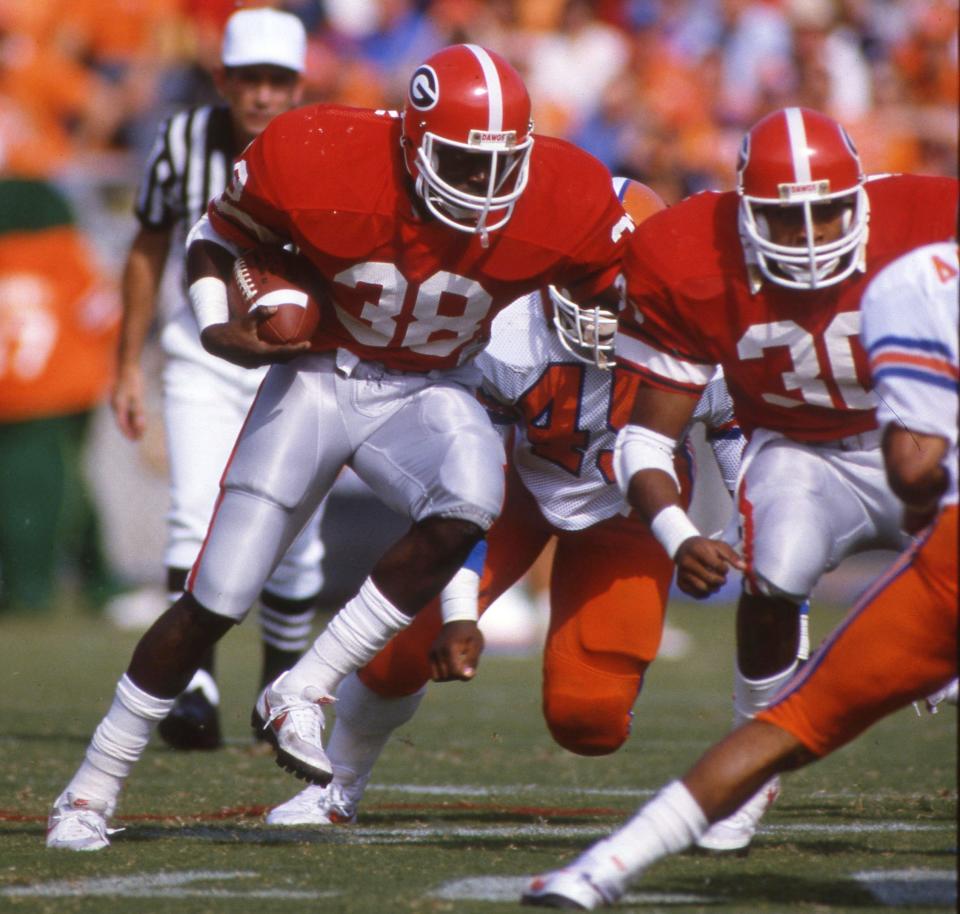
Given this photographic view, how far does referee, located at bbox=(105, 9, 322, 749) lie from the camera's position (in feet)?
16.9

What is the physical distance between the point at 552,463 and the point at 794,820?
946 millimetres

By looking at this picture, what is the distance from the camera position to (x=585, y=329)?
4027mm

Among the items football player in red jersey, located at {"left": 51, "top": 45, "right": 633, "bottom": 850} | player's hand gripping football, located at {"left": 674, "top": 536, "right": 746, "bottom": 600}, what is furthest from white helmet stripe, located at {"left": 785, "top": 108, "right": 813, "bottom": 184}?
player's hand gripping football, located at {"left": 674, "top": 536, "right": 746, "bottom": 600}

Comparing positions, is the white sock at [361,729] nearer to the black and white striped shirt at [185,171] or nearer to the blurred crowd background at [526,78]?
the black and white striped shirt at [185,171]

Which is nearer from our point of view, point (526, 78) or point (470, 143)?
point (470, 143)

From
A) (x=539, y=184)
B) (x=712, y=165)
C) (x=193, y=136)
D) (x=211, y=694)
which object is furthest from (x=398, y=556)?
(x=712, y=165)

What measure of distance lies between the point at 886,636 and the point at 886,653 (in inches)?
1.0

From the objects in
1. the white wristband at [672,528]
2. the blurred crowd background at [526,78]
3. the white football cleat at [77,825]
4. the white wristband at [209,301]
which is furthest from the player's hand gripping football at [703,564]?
the blurred crowd background at [526,78]

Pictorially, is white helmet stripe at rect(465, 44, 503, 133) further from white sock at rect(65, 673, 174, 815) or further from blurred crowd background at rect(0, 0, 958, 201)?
blurred crowd background at rect(0, 0, 958, 201)

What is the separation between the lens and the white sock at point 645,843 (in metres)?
2.81

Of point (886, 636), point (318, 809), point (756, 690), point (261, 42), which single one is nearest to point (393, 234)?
point (756, 690)

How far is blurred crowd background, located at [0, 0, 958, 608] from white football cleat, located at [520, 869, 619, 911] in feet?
18.3

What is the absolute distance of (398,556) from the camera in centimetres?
364

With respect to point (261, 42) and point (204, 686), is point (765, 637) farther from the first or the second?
point (261, 42)
